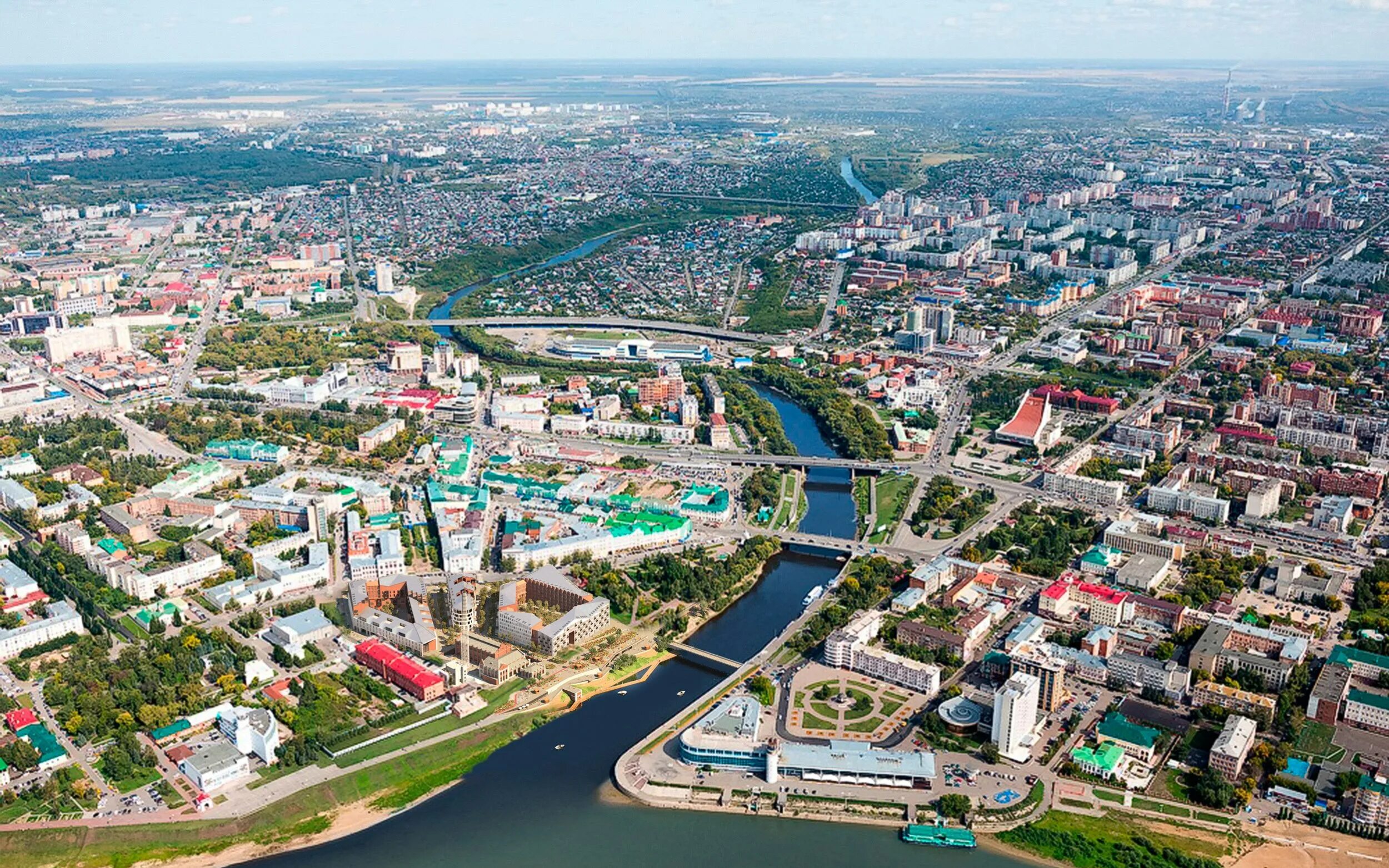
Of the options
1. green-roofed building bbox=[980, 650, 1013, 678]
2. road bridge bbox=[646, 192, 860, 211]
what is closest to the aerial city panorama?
green-roofed building bbox=[980, 650, 1013, 678]

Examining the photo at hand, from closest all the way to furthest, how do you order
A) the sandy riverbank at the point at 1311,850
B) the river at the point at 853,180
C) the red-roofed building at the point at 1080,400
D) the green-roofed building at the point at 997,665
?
the sandy riverbank at the point at 1311,850, the green-roofed building at the point at 997,665, the red-roofed building at the point at 1080,400, the river at the point at 853,180

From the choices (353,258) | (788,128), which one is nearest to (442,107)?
(788,128)

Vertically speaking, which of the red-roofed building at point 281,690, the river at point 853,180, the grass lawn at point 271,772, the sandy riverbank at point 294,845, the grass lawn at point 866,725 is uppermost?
the river at point 853,180

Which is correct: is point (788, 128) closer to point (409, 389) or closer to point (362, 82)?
point (409, 389)

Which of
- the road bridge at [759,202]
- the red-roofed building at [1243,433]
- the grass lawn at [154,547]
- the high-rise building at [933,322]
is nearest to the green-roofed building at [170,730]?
the grass lawn at [154,547]

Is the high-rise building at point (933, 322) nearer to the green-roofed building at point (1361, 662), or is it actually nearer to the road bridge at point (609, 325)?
the road bridge at point (609, 325)

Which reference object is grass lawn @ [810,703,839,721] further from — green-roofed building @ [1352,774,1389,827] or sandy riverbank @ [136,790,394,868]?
green-roofed building @ [1352,774,1389,827]

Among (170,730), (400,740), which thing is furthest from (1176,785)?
(170,730)

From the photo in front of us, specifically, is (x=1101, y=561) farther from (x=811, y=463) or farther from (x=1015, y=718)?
(x=811, y=463)
